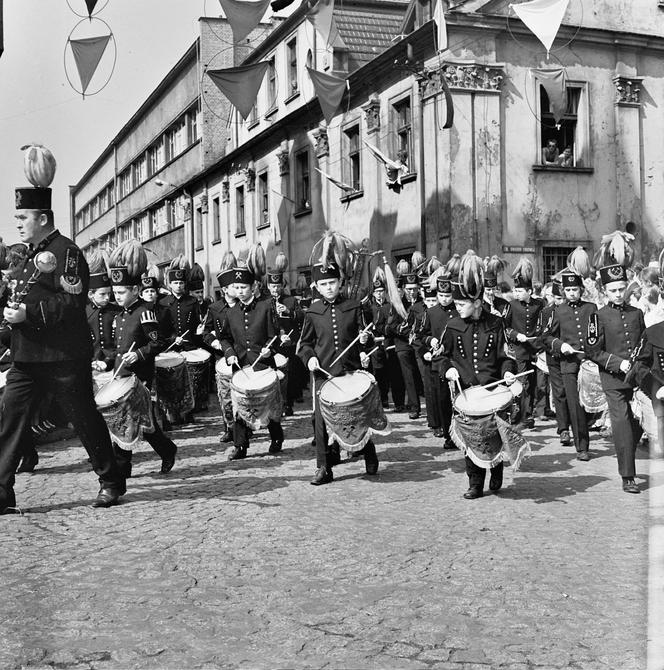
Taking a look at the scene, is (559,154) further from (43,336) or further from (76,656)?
(76,656)

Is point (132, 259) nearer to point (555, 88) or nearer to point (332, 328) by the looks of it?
point (332, 328)

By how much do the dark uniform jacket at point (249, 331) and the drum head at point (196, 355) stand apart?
2.57m

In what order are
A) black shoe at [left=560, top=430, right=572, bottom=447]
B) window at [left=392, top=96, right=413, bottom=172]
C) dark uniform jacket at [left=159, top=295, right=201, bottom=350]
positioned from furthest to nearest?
window at [left=392, top=96, right=413, bottom=172] → dark uniform jacket at [left=159, top=295, right=201, bottom=350] → black shoe at [left=560, top=430, right=572, bottom=447]

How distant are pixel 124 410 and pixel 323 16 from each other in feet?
31.3

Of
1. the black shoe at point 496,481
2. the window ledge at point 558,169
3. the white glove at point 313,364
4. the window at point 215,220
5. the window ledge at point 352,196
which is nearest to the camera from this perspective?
the black shoe at point 496,481

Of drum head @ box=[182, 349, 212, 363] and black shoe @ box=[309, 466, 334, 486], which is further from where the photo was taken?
drum head @ box=[182, 349, 212, 363]

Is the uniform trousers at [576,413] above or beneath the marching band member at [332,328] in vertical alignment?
beneath

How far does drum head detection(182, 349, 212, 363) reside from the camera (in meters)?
12.8

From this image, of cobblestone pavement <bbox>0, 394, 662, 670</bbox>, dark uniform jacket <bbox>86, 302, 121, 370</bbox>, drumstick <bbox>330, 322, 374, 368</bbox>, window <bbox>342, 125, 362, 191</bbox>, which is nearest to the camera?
cobblestone pavement <bbox>0, 394, 662, 670</bbox>

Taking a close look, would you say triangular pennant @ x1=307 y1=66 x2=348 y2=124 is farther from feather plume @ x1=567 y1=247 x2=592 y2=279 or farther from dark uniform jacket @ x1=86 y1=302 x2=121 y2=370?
dark uniform jacket @ x1=86 y1=302 x2=121 y2=370

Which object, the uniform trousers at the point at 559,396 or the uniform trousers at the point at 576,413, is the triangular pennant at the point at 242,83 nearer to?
the uniform trousers at the point at 559,396

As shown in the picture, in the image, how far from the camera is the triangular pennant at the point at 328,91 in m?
18.4

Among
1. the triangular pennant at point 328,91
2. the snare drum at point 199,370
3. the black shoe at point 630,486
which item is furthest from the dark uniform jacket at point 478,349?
the triangular pennant at point 328,91

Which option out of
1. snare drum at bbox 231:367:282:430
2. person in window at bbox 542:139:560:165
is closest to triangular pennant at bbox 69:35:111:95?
snare drum at bbox 231:367:282:430
